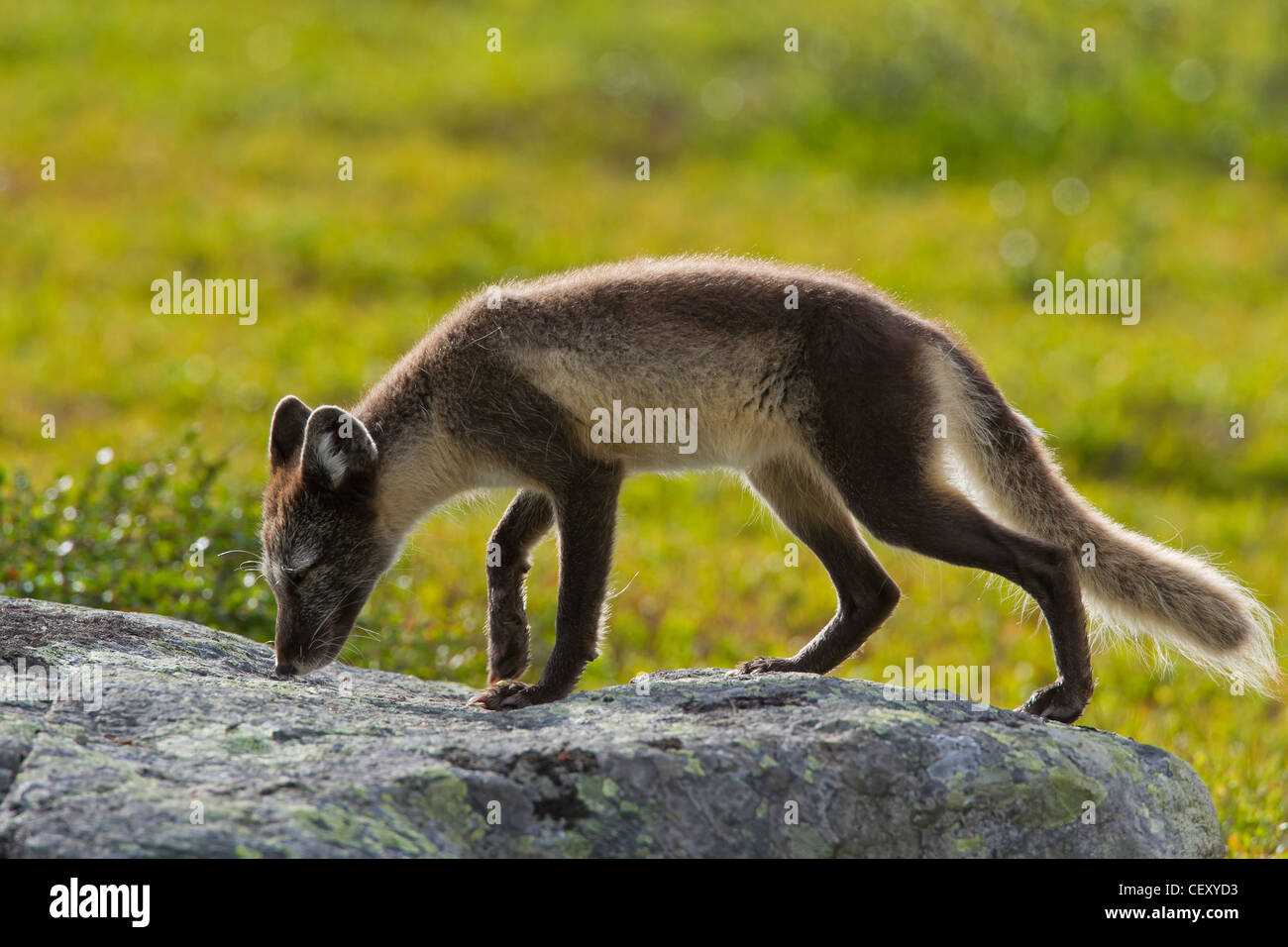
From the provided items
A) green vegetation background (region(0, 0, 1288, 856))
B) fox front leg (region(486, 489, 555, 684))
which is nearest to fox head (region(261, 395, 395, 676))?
fox front leg (region(486, 489, 555, 684))

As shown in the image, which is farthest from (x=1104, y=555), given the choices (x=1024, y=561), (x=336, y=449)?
(x=336, y=449)

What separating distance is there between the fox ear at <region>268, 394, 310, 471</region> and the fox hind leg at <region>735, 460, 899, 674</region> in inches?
75.9

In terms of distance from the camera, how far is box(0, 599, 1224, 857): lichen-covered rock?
353cm

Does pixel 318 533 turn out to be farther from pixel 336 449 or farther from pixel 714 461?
pixel 714 461

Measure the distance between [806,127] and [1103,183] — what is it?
4.12m

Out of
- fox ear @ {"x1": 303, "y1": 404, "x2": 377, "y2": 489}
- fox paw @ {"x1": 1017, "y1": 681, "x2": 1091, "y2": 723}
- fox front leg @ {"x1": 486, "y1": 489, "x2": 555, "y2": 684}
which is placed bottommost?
fox paw @ {"x1": 1017, "y1": 681, "x2": 1091, "y2": 723}

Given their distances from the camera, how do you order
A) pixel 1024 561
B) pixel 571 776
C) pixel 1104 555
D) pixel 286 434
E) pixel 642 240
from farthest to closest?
1. pixel 642 240
2. pixel 286 434
3. pixel 1104 555
4. pixel 1024 561
5. pixel 571 776

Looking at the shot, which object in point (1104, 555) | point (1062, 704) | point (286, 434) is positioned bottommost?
point (1062, 704)

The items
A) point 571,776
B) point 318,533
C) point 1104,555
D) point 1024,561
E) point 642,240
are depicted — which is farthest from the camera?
point 642,240

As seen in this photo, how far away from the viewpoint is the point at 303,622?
5.66 metres

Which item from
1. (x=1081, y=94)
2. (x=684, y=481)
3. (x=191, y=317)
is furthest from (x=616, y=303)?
(x=1081, y=94)

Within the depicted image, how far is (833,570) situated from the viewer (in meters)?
5.88

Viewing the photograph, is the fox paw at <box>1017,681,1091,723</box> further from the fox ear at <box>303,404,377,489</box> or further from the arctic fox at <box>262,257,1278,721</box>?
the fox ear at <box>303,404,377,489</box>

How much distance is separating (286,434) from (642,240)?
10.5 metres
